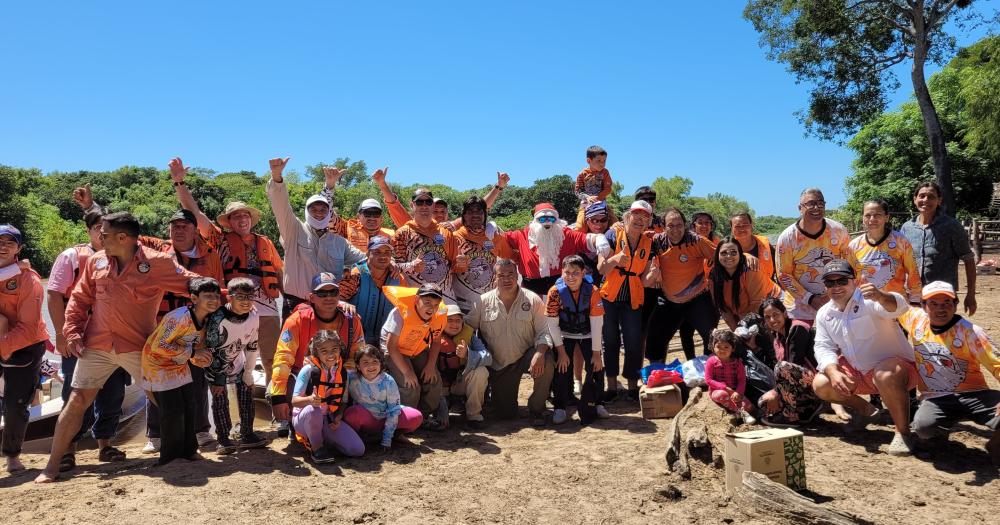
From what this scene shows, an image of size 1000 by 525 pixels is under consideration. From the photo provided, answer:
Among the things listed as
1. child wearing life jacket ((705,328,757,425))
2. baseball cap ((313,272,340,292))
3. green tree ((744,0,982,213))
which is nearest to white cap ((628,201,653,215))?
child wearing life jacket ((705,328,757,425))

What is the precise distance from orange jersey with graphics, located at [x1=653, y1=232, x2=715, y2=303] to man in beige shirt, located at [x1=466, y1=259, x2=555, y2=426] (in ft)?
Result: 4.29

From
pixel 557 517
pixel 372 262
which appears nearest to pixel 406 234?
pixel 372 262

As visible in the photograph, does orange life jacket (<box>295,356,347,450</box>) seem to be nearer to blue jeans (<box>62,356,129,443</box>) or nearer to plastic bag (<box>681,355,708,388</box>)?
blue jeans (<box>62,356,129,443</box>)

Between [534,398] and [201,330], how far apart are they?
112 inches

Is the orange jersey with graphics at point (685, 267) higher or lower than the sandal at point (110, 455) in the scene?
higher

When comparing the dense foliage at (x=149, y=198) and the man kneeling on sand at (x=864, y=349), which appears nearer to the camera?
the man kneeling on sand at (x=864, y=349)

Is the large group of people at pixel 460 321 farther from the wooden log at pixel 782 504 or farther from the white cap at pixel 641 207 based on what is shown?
the wooden log at pixel 782 504

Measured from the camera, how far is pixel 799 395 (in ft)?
16.1

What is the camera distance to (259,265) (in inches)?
223

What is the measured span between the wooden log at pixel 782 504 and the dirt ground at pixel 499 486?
0.07m

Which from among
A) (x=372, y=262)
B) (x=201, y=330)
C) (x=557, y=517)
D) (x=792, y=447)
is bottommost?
(x=557, y=517)

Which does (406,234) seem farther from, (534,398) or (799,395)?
(799,395)

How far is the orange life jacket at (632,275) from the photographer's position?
234 inches

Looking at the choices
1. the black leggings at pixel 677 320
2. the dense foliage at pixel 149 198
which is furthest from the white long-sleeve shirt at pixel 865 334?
the dense foliage at pixel 149 198
